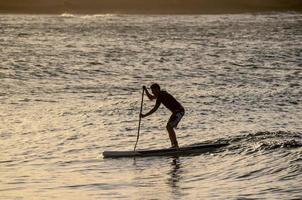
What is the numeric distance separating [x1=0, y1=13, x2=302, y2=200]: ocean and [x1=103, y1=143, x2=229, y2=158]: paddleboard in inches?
8.8

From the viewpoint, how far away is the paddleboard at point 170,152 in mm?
21984

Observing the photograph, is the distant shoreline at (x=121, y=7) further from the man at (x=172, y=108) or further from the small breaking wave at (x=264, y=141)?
the man at (x=172, y=108)

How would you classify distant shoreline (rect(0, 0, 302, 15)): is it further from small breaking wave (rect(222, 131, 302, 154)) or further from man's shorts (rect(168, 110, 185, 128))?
man's shorts (rect(168, 110, 185, 128))

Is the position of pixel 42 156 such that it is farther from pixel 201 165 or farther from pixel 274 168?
pixel 274 168

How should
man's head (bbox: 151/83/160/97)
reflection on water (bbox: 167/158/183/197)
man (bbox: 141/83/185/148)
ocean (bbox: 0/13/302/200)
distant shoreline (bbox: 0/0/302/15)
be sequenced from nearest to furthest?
1. reflection on water (bbox: 167/158/183/197)
2. ocean (bbox: 0/13/302/200)
3. man's head (bbox: 151/83/160/97)
4. man (bbox: 141/83/185/148)
5. distant shoreline (bbox: 0/0/302/15)

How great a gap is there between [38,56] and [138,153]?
39681 millimetres

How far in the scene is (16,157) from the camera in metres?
22.0

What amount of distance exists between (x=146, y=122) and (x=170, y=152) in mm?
6711

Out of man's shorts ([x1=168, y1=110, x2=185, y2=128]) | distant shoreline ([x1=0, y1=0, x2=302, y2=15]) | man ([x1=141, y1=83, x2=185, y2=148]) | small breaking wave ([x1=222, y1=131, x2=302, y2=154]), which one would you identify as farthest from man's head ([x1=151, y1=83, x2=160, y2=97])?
distant shoreline ([x1=0, y1=0, x2=302, y2=15])

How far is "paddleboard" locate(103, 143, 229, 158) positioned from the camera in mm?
21984

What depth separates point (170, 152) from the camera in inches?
883

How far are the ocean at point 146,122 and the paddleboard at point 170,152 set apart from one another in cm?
22

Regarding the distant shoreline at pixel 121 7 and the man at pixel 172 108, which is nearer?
the man at pixel 172 108

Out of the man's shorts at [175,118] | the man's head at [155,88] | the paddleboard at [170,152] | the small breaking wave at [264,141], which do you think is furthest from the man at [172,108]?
the small breaking wave at [264,141]
